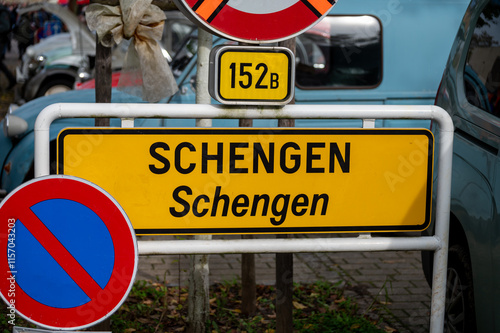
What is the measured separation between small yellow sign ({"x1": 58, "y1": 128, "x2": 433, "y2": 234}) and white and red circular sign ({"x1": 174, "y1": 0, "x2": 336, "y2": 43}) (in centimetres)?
40

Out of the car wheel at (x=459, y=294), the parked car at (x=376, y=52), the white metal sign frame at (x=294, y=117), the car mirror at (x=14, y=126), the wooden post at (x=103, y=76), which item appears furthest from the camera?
the parked car at (x=376, y=52)

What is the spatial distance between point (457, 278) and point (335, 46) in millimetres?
3682

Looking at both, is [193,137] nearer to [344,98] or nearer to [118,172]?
[118,172]

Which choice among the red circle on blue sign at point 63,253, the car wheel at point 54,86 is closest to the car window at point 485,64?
the red circle on blue sign at point 63,253

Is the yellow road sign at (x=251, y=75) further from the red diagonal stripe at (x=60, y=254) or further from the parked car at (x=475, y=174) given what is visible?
the parked car at (x=475, y=174)

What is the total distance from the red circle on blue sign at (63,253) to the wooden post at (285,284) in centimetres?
139

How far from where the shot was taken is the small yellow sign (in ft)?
9.85

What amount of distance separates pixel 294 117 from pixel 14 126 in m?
4.33

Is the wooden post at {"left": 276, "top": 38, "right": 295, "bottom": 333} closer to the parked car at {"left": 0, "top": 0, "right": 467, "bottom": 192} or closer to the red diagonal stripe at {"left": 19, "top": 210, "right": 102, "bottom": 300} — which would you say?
the red diagonal stripe at {"left": 19, "top": 210, "right": 102, "bottom": 300}

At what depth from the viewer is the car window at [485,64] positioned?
12.7 ft

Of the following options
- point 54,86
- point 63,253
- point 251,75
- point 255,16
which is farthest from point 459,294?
point 54,86

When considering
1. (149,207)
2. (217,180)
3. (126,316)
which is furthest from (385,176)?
(126,316)

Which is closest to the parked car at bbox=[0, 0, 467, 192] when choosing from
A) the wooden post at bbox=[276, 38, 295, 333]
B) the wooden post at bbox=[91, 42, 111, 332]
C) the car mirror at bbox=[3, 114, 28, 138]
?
the car mirror at bbox=[3, 114, 28, 138]

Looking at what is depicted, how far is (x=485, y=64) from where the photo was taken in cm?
405
